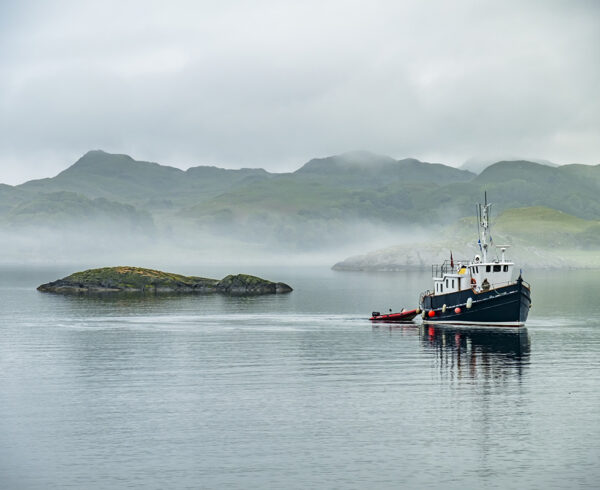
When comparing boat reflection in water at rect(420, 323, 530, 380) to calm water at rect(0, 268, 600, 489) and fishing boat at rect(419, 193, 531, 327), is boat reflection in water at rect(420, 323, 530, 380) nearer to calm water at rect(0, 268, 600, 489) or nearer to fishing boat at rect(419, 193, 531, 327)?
calm water at rect(0, 268, 600, 489)

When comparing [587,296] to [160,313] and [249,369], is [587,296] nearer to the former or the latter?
[160,313]

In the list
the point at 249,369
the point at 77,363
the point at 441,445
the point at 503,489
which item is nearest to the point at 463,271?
the point at 249,369

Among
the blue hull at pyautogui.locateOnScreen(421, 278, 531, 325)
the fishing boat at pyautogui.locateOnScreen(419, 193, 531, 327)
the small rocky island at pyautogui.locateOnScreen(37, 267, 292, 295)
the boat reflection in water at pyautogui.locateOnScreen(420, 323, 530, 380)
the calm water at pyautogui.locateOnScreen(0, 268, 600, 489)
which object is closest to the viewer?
the calm water at pyautogui.locateOnScreen(0, 268, 600, 489)

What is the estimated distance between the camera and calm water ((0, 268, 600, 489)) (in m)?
40.2

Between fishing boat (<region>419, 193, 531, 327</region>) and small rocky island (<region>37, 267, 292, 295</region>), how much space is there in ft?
274

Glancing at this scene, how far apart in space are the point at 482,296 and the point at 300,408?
5515cm

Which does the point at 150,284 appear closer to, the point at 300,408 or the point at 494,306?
the point at 494,306

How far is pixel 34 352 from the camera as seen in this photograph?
82.4 metres

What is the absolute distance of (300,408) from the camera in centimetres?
5306

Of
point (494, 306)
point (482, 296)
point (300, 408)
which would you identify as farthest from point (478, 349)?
point (300, 408)

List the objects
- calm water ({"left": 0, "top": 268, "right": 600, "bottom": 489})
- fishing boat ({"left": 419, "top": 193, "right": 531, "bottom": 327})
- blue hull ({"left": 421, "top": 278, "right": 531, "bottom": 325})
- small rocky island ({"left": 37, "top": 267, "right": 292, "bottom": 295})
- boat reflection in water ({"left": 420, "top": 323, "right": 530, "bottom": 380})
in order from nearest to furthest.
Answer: calm water ({"left": 0, "top": 268, "right": 600, "bottom": 489})
boat reflection in water ({"left": 420, "top": 323, "right": 530, "bottom": 380})
blue hull ({"left": 421, "top": 278, "right": 531, "bottom": 325})
fishing boat ({"left": 419, "top": 193, "right": 531, "bottom": 327})
small rocky island ({"left": 37, "top": 267, "right": 292, "bottom": 295})

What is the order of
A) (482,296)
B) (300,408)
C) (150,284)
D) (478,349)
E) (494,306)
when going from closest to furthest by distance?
(300,408)
(478,349)
(494,306)
(482,296)
(150,284)

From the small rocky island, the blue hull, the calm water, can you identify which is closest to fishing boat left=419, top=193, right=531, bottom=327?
the blue hull

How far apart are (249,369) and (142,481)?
30426mm
